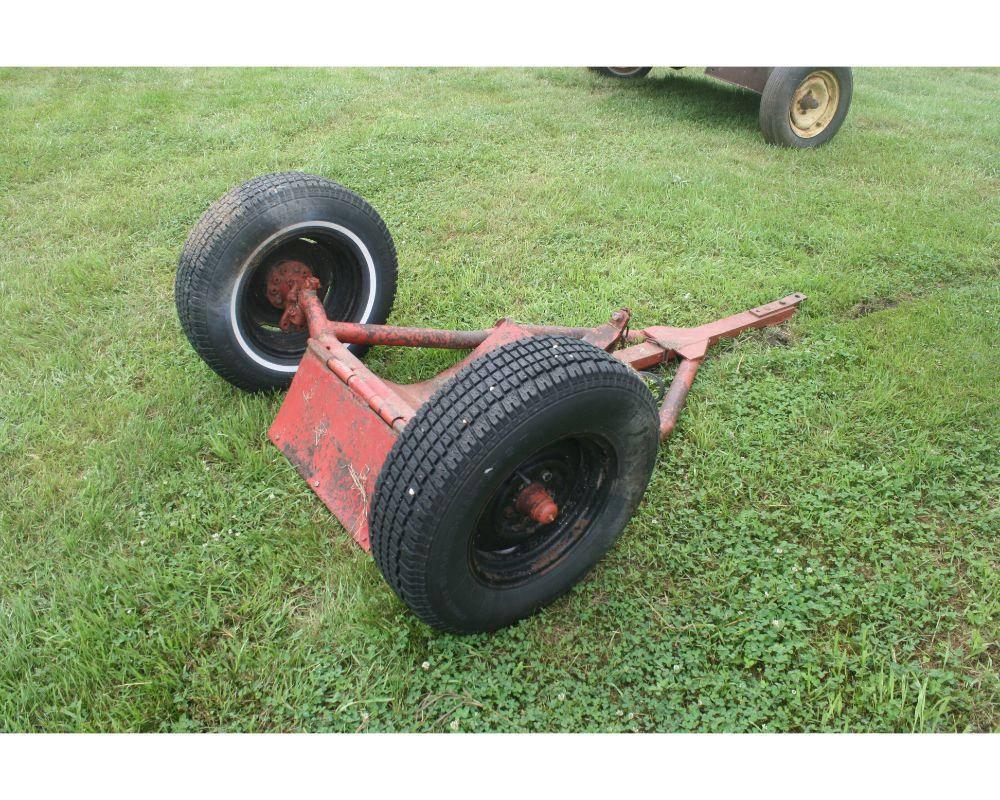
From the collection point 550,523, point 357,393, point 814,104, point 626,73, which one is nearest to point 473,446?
point 550,523

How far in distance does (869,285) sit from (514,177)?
3.01 metres

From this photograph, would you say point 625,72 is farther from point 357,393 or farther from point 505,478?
point 505,478

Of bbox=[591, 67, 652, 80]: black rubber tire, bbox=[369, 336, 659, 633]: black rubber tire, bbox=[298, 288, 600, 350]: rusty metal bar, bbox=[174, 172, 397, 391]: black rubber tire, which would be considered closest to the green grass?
bbox=[174, 172, 397, 391]: black rubber tire

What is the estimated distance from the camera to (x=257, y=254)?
3252 mm

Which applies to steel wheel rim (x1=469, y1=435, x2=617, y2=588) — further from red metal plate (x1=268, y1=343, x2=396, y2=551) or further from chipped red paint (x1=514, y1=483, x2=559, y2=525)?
red metal plate (x1=268, y1=343, x2=396, y2=551)

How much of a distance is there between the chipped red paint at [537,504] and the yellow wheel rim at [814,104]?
20.0 feet

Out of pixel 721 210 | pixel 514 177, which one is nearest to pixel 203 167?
pixel 514 177

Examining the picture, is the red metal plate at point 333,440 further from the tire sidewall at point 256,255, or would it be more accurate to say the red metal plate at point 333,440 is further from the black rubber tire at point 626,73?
the black rubber tire at point 626,73

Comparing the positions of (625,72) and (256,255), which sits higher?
(625,72)

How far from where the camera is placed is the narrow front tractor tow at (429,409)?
2.14 metres

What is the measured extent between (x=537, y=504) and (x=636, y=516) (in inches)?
32.2

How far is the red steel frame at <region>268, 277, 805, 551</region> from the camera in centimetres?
274

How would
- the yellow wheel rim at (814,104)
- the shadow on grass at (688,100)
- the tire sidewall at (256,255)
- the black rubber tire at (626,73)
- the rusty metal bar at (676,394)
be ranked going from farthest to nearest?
the black rubber tire at (626,73)
the shadow on grass at (688,100)
the yellow wheel rim at (814,104)
the rusty metal bar at (676,394)
the tire sidewall at (256,255)

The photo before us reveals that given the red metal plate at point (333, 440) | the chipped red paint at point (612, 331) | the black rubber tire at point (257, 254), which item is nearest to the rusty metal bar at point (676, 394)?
the chipped red paint at point (612, 331)
